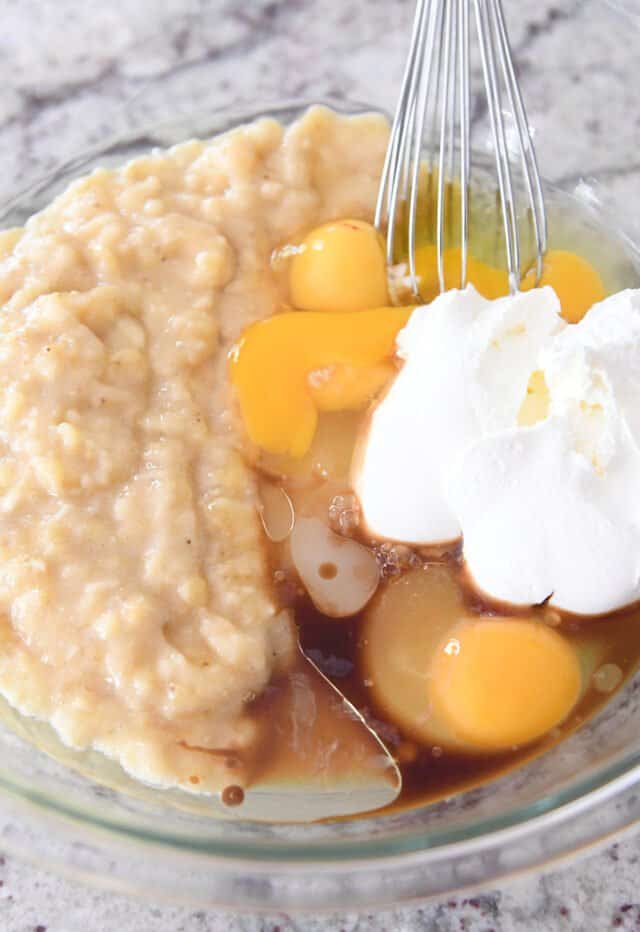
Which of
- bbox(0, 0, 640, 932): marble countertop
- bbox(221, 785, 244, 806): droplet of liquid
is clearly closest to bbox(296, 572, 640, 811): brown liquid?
bbox(221, 785, 244, 806): droplet of liquid

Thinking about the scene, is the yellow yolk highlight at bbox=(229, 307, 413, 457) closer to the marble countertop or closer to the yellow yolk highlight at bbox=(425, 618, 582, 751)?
the yellow yolk highlight at bbox=(425, 618, 582, 751)

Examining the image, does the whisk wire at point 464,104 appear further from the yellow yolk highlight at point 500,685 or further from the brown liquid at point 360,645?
the yellow yolk highlight at point 500,685

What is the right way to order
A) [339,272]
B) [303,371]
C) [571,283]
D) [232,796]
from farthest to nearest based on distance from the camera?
1. [571,283]
2. [339,272]
3. [303,371]
4. [232,796]

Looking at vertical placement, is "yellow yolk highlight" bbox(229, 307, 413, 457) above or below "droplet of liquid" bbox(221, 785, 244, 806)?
above

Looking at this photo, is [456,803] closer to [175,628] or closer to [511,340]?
[175,628]

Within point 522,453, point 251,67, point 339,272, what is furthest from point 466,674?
point 251,67

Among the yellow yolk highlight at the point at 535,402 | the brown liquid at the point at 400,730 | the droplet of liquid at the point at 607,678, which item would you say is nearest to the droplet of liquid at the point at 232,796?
the brown liquid at the point at 400,730

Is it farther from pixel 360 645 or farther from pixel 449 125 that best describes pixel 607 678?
pixel 449 125
